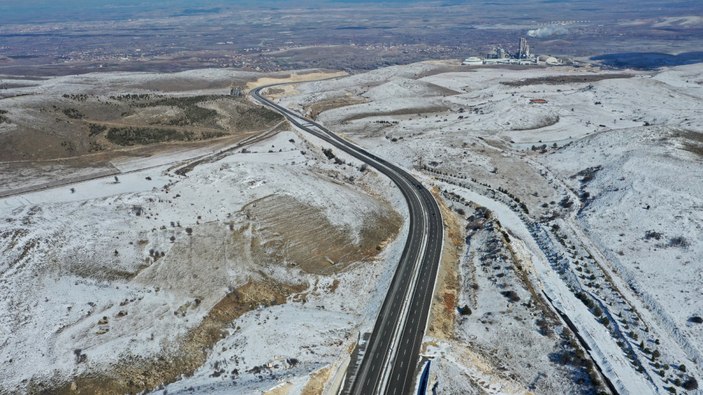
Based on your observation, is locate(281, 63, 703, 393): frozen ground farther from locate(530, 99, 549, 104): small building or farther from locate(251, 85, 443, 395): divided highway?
locate(251, 85, 443, 395): divided highway

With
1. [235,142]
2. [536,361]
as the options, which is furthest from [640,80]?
[536,361]

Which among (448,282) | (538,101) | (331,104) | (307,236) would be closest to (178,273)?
(307,236)

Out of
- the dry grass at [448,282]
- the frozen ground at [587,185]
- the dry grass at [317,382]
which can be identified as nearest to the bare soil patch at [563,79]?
the frozen ground at [587,185]

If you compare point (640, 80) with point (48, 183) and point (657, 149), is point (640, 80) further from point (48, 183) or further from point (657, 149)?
point (48, 183)

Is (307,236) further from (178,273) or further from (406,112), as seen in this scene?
(406,112)

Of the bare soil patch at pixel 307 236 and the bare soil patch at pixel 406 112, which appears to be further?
the bare soil patch at pixel 406 112

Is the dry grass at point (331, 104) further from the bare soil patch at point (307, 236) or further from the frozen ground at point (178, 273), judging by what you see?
the bare soil patch at point (307, 236)

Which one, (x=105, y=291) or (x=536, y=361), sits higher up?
(x=105, y=291)
